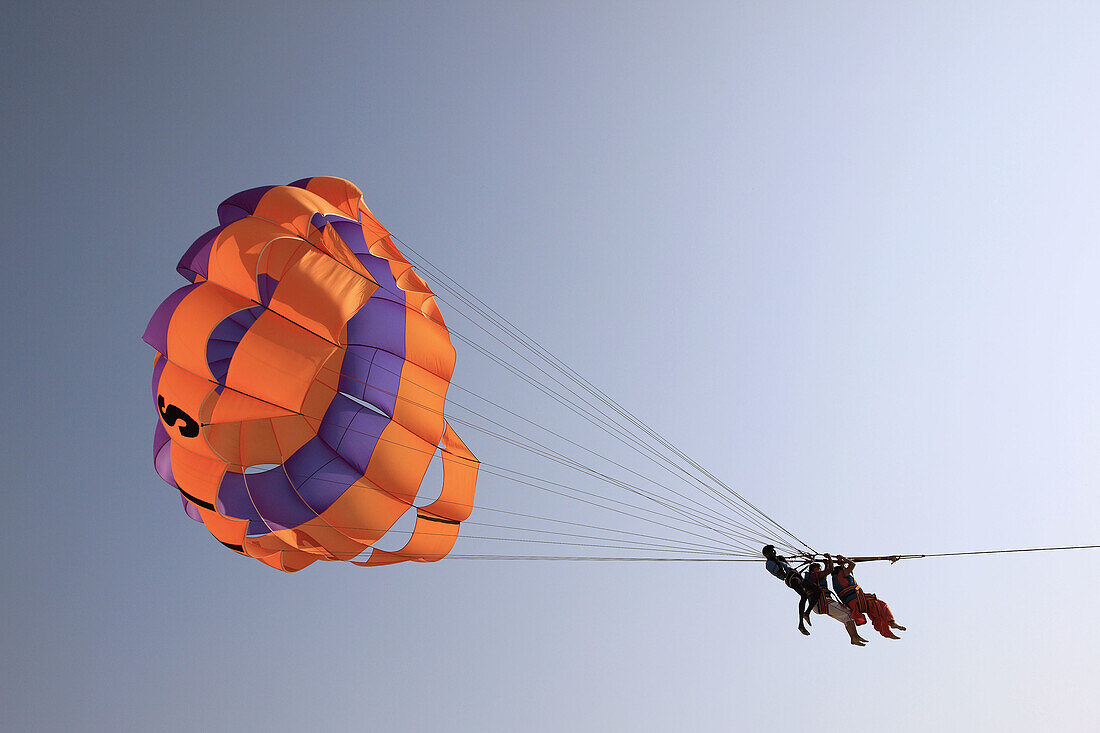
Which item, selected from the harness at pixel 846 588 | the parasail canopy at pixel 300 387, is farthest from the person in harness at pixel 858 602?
the parasail canopy at pixel 300 387

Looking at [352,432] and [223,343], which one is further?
[352,432]

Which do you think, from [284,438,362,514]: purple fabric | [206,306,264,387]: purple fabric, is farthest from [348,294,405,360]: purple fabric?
[284,438,362,514]: purple fabric

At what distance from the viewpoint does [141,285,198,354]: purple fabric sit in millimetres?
7230

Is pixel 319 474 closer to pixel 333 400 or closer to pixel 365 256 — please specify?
pixel 333 400

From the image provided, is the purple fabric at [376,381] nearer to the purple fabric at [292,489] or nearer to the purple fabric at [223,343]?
the purple fabric at [292,489]

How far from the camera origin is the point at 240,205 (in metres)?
7.67

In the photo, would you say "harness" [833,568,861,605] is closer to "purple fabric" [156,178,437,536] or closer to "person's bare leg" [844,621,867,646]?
"person's bare leg" [844,621,867,646]

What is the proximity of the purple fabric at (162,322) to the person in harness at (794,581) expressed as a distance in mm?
6198

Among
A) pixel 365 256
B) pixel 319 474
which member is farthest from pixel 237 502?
pixel 365 256

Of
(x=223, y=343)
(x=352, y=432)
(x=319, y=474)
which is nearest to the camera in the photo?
(x=223, y=343)

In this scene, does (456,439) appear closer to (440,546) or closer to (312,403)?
(440,546)

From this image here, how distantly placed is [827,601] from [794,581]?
1.22 feet

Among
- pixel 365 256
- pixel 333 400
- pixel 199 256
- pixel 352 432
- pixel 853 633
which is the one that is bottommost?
pixel 853 633

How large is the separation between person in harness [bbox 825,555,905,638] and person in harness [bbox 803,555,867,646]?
6cm
